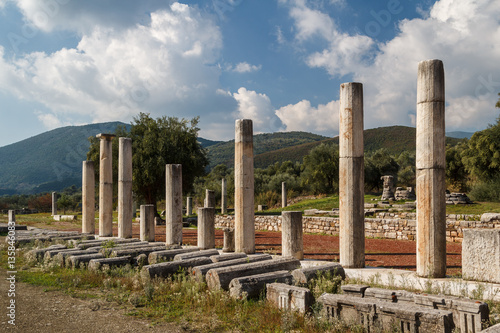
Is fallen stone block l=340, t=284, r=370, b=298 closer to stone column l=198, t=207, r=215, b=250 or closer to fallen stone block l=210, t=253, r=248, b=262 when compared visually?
fallen stone block l=210, t=253, r=248, b=262

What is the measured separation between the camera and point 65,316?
680 centimetres

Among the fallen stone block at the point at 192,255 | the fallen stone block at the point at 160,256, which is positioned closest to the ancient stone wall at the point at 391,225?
the fallen stone block at the point at 192,255

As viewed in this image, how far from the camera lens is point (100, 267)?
1040cm

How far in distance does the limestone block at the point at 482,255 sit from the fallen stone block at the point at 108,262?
8.45 m

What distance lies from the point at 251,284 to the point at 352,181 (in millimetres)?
3847

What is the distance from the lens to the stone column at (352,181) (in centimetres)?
977

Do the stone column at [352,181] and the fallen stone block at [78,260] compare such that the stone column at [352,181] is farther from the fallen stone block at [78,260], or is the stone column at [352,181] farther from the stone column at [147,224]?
the stone column at [147,224]

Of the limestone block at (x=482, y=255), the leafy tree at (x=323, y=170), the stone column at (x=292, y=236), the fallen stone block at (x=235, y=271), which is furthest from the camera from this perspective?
the leafy tree at (x=323, y=170)

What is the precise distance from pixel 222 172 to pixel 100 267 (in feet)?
184

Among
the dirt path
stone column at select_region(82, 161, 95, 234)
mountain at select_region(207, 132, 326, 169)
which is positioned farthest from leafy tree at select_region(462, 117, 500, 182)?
mountain at select_region(207, 132, 326, 169)

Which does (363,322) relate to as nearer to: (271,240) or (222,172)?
(271,240)

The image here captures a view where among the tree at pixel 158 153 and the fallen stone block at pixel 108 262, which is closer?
the fallen stone block at pixel 108 262

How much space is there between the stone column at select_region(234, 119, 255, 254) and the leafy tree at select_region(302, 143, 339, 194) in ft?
107

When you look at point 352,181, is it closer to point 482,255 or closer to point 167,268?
point 482,255
